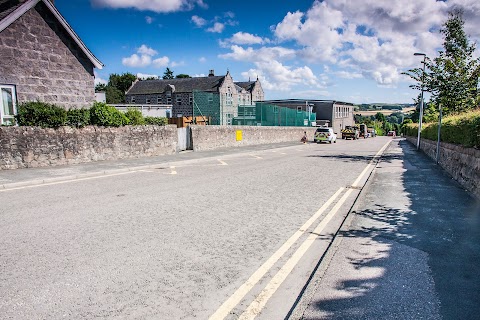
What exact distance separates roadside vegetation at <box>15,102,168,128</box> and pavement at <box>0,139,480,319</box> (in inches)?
461

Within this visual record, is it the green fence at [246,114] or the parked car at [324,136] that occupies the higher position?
the green fence at [246,114]

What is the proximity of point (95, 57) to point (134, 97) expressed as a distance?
4947cm

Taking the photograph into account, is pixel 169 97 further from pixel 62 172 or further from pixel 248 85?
pixel 62 172

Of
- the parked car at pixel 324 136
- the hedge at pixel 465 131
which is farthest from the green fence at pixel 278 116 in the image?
the hedge at pixel 465 131

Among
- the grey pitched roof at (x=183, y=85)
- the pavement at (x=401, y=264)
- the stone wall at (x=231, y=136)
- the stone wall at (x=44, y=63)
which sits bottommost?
the pavement at (x=401, y=264)

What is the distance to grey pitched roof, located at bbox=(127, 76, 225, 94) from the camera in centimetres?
5869

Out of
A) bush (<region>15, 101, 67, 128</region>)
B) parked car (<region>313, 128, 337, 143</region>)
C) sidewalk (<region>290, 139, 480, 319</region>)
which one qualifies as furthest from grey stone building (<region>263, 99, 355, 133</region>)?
sidewalk (<region>290, 139, 480, 319</region>)

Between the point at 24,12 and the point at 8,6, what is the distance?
1.52 meters

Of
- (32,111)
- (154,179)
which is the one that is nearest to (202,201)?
(154,179)

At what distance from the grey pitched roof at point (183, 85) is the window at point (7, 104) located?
147 ft

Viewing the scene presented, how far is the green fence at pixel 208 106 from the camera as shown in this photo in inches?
854

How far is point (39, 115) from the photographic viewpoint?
1191 centimetres

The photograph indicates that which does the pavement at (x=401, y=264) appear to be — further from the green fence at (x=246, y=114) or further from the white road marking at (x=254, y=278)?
the green fence at (x=246, y=114)

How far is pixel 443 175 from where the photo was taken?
11648 millimetres
